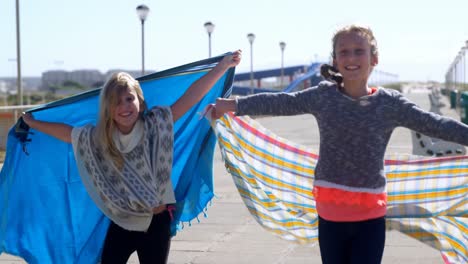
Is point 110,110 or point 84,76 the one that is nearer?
point 110,110

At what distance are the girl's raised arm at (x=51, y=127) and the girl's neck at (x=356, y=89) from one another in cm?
191

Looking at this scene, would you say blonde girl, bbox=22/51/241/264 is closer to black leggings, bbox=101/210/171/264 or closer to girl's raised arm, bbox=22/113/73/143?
black leggings, bbox=101/210/171/264

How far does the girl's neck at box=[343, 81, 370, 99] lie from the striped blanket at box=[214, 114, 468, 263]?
48.8 inches

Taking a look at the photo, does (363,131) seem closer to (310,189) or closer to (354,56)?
(354,56)

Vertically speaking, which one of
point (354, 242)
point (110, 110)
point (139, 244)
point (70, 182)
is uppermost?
point (110, 110)

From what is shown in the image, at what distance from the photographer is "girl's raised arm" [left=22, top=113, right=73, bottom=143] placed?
5160 millimetres

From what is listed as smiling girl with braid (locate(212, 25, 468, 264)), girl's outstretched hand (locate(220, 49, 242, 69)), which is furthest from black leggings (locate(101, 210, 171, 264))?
girl's outstretched hand (locate(220, 49, 242, 69))

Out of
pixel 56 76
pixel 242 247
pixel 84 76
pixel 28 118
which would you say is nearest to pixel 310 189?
pixel 28 118

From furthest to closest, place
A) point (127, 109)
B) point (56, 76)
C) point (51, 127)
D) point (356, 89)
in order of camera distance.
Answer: point (56, 76) < point (51, 127) < point (127, 109) < point (356, 89)

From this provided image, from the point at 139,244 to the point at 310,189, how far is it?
1.34 m

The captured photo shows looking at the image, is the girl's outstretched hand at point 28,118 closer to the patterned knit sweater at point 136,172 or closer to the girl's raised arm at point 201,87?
the patterned knit sweater at point 136,172

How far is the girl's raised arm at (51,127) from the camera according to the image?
516 cm

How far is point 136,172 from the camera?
4.82 m

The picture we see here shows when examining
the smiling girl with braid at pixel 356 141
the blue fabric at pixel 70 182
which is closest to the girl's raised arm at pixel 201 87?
the blue fabric at pixel 70 182
